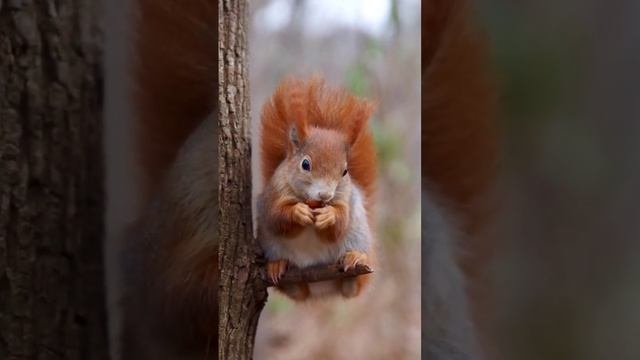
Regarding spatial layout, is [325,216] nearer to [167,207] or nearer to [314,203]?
[314,203]

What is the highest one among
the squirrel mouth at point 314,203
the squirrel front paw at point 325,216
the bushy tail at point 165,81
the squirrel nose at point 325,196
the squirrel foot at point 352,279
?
the bushy tail at point 165,81

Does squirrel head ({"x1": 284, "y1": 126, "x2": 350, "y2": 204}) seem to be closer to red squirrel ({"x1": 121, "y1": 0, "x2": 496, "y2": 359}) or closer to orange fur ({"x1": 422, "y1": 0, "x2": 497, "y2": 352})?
red squirrel ({"x1": 121, "y1": 0, "x2": 496, "y2": 359})

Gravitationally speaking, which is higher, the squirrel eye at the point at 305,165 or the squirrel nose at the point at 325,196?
the squirrel eye at the point at 305,165

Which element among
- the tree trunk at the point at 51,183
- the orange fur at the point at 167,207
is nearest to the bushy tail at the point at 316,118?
the orange fur at the point at 167,207

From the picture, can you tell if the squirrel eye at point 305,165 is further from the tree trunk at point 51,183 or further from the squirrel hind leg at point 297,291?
the tree trunk at point 51,183

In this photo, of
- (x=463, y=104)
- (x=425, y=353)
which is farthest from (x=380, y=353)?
(x=463, y=104)

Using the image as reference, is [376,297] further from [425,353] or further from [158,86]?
[158,86]

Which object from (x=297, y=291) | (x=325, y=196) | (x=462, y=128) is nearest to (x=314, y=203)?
(x=325, y=196)

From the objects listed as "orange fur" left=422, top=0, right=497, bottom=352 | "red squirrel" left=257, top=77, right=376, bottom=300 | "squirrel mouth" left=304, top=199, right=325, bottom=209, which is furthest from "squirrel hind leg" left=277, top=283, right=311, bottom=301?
"orange fur" left=422, top=0, right=497, bottom=352
